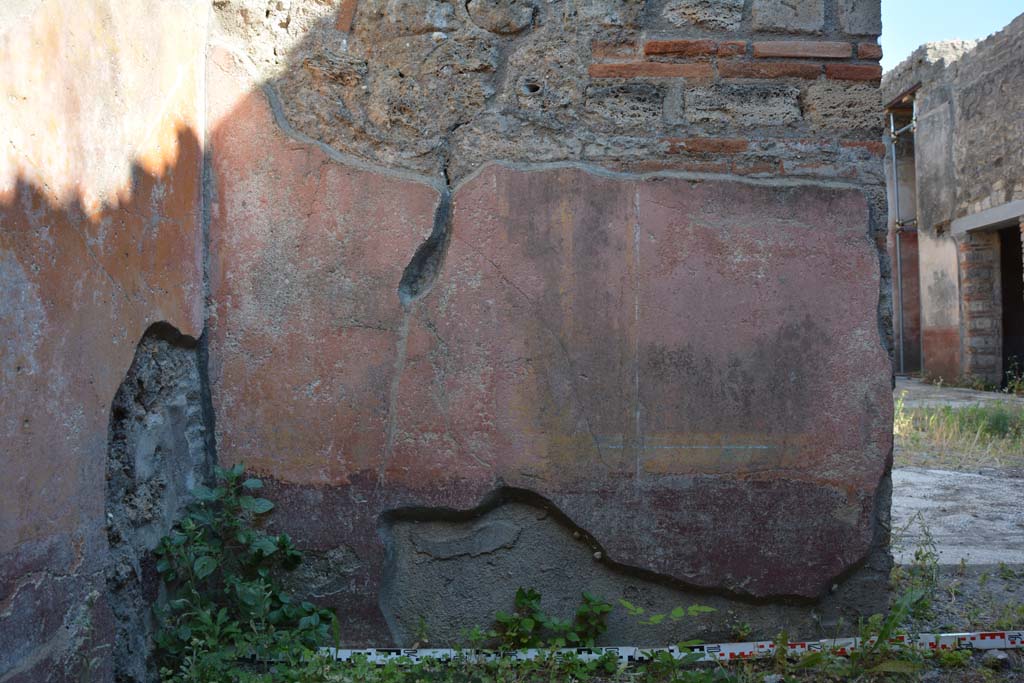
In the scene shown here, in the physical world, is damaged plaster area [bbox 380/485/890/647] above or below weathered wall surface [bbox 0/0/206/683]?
below

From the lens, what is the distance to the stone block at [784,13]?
2.33m

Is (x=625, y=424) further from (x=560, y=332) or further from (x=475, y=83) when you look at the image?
(x=475, y=83)

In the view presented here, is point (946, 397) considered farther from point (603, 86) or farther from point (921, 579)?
point (603, 86)

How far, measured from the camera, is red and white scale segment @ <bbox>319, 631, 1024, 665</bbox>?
2.20 metres

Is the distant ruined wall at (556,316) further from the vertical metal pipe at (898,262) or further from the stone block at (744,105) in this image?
the vertical metal pipe at (898,262)

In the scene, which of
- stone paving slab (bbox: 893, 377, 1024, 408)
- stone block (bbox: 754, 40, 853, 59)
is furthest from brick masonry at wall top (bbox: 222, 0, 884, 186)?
stone paving slab (bbox: 893, 377, 1024, 408)

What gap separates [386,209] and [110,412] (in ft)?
2.87

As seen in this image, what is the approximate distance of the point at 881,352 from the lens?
7.57 feet

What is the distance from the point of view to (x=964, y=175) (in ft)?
30.1

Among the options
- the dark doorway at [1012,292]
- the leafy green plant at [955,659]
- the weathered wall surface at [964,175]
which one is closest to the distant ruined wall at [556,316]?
the leafy green plant at [955,659]

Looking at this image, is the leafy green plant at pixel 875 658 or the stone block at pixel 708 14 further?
the stone block at pixel 708 14

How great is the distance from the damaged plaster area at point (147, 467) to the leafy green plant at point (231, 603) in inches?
1.9

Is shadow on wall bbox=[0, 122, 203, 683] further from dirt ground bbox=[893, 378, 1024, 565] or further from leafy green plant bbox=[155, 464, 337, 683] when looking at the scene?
dirt ground bbox=[893, 378, 1024, 565]

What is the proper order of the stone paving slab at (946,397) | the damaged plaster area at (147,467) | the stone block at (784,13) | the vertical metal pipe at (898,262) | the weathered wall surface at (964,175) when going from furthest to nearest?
the vertical metal pipe at (898,262) → the weathered wall surface at (964,175) → the stone paving slab at (946,397) → the stone block at (784,13) → the damaged plaster area at (147,467)
